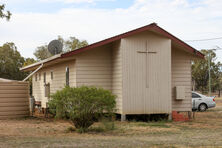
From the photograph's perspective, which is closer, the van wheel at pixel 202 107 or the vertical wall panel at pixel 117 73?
the vertical wall panel at pixel 117 73

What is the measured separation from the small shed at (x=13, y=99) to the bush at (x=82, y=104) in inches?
278

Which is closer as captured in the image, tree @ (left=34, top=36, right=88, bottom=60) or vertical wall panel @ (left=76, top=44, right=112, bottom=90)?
vertical wall panel @ (left=76, top=44, right=112, bottom=90)

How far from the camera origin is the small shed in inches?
758

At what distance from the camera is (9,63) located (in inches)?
2047

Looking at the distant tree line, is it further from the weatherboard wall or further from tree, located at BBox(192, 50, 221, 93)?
the weatherboard wall

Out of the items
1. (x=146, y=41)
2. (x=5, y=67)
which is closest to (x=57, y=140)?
(x=146, y=41)

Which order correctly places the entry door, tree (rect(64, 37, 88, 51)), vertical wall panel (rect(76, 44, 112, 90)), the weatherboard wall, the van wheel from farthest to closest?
tree (rect(64, 37, 88, 51)), the van wheel, the weatherboard wall, vertical wall panel (rect(76, 44, 112, 90)), the entry door

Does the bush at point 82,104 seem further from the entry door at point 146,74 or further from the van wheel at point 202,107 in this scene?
the van wheel at point 202,107

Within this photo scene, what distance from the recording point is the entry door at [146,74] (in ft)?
55.2

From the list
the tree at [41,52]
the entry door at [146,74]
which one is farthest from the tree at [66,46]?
the entry door at [146,74]

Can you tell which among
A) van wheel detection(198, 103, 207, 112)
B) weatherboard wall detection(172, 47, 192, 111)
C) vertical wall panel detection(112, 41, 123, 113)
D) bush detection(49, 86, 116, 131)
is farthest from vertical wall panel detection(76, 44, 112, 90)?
van wheel detection(198, 103, 207, 112)

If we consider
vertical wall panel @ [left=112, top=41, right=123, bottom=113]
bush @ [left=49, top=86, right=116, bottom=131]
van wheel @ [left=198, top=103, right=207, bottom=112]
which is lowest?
van wheel @ [left=198, top=103, right=207, bottom=112]

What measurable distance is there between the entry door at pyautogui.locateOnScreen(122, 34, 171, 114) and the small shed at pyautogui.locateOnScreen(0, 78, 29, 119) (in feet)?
20.2

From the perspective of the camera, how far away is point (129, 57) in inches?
663
